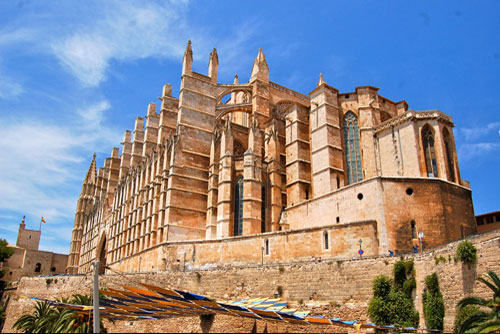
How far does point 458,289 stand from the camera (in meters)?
15.3

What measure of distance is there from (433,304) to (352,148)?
49.8 feet

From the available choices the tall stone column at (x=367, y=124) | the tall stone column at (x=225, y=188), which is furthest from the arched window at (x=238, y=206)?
the tall stone column at (x=367, y=124)

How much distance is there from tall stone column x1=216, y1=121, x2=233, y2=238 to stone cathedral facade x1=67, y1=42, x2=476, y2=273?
84 mm

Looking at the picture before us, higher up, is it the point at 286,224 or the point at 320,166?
the point at 320,166

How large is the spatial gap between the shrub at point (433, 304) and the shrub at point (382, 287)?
1440mm

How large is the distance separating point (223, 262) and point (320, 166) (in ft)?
28.9

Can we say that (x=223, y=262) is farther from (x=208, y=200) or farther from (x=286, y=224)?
(x=208, y=200)

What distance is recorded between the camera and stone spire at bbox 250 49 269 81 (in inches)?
1472

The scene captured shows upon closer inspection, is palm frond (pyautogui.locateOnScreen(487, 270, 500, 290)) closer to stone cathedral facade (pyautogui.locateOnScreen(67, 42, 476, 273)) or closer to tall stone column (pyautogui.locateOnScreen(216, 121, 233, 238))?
stone cathedral facade (pyautogui.locateOnScreen(67, 42, 476, 273))

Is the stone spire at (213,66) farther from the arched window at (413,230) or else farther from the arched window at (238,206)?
the arched window at (413,230)

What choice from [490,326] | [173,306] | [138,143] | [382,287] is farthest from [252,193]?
[138,143]

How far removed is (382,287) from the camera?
57.6 feet

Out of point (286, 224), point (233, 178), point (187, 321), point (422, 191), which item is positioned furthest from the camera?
point (233, 178)

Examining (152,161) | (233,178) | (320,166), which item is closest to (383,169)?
(320,166)
